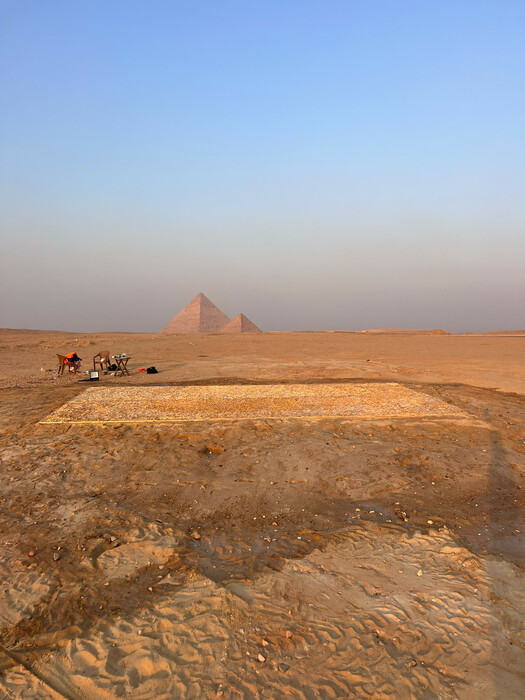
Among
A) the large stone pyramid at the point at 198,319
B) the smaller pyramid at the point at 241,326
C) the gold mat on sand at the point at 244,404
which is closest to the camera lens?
the gold mat on sand at the point at 244,404

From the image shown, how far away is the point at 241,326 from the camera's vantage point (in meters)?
71.3

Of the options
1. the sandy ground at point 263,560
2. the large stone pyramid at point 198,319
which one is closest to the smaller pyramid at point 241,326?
the large stone pyramid at point 198,319

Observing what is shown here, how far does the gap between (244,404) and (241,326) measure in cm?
6317

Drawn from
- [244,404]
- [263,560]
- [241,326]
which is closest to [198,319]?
[241,326]

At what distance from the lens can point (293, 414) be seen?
25.2ft

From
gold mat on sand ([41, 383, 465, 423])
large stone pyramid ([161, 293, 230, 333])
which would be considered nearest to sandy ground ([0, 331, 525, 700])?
gold mat on sand ([41, 383, 465, 423])

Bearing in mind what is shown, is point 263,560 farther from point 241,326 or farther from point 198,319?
point 198,319

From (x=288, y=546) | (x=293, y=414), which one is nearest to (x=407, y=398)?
(x=293, y=414)

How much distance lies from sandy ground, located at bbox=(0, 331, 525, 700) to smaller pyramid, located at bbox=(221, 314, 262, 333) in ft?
211

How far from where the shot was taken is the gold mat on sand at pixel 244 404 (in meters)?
7.56

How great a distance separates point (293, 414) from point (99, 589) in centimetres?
A: 487

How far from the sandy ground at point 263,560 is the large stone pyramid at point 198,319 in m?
66.8

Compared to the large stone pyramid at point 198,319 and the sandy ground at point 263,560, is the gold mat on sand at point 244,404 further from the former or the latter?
the large stone pyramid at point 198,319

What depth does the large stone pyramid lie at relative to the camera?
7338cm
